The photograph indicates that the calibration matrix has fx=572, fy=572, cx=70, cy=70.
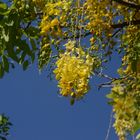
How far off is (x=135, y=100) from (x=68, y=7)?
0.77 metres

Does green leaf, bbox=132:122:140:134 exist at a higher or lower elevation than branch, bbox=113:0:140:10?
lower

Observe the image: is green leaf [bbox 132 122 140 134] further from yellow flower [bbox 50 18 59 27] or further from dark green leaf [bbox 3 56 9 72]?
dark green leaf [bbox 3 56 9 72]

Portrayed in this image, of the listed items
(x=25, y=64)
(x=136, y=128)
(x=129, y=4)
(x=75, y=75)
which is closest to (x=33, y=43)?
(x=25, y=64)

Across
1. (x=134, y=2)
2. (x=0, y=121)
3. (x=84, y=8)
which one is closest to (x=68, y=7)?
(x=84, y=8)

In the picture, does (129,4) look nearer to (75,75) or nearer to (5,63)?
(5,63)

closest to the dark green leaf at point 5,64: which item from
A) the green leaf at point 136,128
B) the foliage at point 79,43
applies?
the foliage at point 79,43

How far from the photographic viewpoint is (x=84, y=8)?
287cm

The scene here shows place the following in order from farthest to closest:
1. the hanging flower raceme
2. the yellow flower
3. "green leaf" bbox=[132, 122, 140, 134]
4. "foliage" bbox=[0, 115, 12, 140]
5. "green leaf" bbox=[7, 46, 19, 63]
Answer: "foliage" bbox=[0, 115, 12, 140], "green leaf" bbox=[7, 46, 19, 63], the yellow flower, the hanging flower raceme, "green leaf" bbox=[132, 122, 140, 134]

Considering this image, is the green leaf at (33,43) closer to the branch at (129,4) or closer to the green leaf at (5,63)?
the green leaf at (5,63)

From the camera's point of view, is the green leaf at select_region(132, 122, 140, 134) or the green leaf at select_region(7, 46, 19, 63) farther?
the green leaf at select_region(7, 46, 19, 63)

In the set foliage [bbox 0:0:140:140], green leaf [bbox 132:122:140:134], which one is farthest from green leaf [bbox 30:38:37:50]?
green leaf [bbox 132:122:140:134]

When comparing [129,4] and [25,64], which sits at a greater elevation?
[129,4]

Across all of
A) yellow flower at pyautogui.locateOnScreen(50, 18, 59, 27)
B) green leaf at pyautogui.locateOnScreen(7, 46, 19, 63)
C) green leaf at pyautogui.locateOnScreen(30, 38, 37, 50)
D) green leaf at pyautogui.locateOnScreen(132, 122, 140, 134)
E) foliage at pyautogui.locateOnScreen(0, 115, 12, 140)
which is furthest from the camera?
foliage at pyautogui.locateOnScreen(0, 115, 12, 140)

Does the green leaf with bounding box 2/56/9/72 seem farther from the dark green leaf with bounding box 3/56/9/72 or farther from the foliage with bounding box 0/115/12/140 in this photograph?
the foliage with bounding box 0/115/12/140
